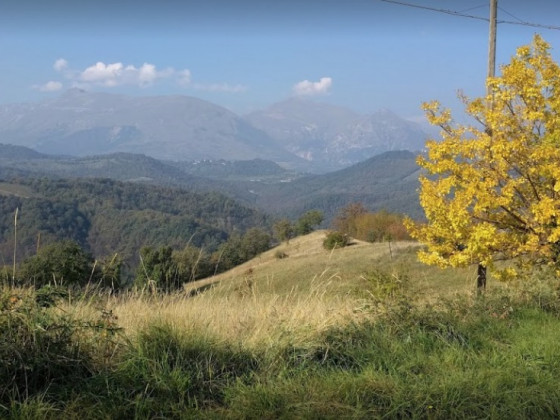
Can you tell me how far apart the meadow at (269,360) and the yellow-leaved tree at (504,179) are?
1.56m

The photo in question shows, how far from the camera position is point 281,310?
207 inches

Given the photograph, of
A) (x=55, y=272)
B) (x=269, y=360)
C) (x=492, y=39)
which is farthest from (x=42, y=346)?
(x=492, y=39)

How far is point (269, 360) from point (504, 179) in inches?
191

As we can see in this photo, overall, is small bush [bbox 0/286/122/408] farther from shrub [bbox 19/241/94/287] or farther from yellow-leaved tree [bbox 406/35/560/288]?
yellow-leaved tree [bbox 406/35/560/288]

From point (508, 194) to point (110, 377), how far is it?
5560 mm

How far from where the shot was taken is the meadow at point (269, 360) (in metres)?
3.27

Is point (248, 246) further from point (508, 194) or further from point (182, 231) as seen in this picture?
point (508, 194)

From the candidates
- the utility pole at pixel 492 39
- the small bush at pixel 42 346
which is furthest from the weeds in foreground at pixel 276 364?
the utility pole at pixel 492 39

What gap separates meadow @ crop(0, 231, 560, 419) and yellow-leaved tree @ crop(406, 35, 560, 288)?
1562 mm

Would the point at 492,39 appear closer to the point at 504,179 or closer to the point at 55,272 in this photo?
the point at 504,179

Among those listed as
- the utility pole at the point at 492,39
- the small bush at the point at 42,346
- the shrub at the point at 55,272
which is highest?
the utility pole at the point at 492,39

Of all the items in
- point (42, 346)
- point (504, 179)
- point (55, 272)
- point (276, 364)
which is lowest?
point (55, 272)

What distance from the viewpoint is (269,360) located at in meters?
4.03

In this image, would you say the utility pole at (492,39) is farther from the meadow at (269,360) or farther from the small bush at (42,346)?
the small bush at (42,346)
